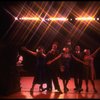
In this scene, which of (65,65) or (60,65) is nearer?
(60,65)

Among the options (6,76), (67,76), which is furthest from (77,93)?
(6,76)

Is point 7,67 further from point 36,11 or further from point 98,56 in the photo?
point 98,56

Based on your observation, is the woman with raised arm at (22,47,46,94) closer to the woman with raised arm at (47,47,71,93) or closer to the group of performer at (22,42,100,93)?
the group of performer at (22,42,100,93)

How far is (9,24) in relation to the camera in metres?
19.6

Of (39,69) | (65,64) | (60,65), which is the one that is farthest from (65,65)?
(39,69)

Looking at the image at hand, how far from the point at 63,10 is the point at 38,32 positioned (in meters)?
3.16

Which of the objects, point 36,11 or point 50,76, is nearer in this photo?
point 50,76

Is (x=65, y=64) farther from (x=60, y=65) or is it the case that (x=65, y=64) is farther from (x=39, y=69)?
(x=39, y=69)

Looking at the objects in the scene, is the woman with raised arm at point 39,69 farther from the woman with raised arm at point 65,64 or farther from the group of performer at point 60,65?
the woman with raised arm at point 65,64

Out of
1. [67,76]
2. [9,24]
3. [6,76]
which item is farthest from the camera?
[9,24]

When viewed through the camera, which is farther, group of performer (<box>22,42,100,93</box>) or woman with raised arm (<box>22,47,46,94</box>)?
woman with raised arm (<box>22,47,46,94</box>)

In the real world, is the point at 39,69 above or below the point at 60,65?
below

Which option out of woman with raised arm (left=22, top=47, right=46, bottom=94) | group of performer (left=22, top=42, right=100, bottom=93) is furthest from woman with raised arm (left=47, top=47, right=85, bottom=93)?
woman with raised arm (left=22, top=47, right=46, bottom=94)

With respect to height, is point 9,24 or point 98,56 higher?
point 9,24
